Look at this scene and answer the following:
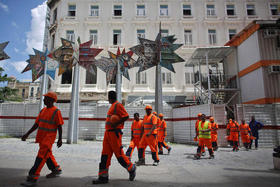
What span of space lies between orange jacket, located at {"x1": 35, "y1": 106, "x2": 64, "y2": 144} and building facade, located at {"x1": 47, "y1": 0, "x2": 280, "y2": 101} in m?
18.2

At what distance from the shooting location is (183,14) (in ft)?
79.9

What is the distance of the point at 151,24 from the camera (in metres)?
23.7

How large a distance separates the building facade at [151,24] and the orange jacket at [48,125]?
1822cm

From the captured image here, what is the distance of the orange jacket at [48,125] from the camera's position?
393 centimetres

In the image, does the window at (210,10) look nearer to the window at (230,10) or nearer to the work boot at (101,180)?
the window at (230,10)

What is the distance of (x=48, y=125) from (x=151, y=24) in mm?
22218

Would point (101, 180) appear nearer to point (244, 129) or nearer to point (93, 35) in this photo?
point (244, 129)

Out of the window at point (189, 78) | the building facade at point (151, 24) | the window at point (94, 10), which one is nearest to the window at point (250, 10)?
the building facade at point (151, 24)

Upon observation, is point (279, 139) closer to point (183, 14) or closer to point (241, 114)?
point (241, 114)

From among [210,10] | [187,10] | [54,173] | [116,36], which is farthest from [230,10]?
[54,173]

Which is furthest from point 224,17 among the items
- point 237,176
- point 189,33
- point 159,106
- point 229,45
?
point 237,176

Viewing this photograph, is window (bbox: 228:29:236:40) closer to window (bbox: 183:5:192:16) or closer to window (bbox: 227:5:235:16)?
window (bbox: 227:5:235:16)

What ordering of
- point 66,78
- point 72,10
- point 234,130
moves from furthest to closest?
point 72,10
point 66,78
point 234,130

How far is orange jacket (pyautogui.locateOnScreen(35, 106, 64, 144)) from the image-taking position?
393 cm
